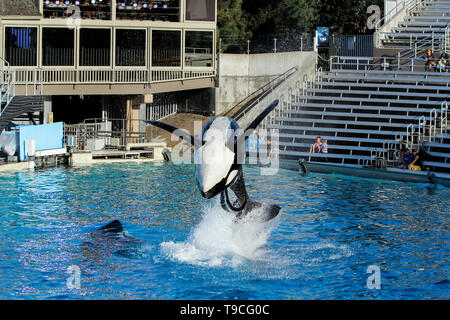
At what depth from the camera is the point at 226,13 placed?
3794 centimetres

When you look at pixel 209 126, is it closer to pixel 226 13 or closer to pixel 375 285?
pixel 375 285

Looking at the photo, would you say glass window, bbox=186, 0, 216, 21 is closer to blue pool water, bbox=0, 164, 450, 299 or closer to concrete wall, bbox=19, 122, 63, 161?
concrete wall, bbox=19, 122, 63, 161

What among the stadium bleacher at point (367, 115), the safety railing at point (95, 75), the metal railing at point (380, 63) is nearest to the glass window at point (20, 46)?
the safety railing at point (95, 75)

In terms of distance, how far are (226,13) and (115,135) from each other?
1025cm

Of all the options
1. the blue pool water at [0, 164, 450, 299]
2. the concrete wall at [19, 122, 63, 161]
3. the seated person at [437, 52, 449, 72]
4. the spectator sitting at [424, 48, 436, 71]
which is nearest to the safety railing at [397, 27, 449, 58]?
the spectator sitting at [424, 48, 436, 71]

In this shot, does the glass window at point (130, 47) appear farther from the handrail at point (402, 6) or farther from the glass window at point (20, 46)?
the handrail at point (402, 6)

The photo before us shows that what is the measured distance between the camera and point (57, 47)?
3150 centimetres

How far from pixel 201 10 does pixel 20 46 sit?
8.14 metres

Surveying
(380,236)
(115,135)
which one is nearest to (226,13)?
(115,135)

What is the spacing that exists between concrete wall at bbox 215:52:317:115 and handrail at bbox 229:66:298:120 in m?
0.42

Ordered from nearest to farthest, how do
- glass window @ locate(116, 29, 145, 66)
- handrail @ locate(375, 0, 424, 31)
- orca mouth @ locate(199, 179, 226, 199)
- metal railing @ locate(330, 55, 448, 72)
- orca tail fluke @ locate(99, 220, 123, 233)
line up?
orca mouth @ locate(199, 179, 226, 199)
orca tail fluke @ locate(99, 220, 123, 233)
metal railing @ locate(330, 55, 448, 72)
glass window @ locate(116, 29, 145, 66)
handrail @ locate(375, 0, 424, 31)

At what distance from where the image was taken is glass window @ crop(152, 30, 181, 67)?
33.2 metres

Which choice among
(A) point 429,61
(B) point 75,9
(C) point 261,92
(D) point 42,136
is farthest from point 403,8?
(D) point 42,136

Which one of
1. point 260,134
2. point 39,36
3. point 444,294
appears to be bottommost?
point 444,294
